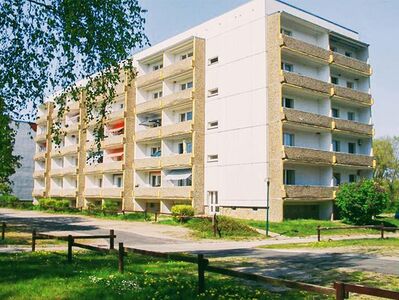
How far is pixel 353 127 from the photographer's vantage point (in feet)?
127

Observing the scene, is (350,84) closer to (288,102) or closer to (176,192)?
(288,102)

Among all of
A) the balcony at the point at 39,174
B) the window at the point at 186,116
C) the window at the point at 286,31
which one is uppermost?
the window at the point at 286,31

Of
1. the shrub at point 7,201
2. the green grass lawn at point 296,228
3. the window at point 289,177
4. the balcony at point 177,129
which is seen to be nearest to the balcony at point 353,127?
the window at point 289,177

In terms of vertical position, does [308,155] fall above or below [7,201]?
above

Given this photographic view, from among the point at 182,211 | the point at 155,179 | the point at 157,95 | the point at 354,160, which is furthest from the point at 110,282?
the point at 157,95

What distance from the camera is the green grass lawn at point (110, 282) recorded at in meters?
8.85

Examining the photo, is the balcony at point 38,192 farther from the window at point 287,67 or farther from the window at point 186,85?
the window at point 287,67

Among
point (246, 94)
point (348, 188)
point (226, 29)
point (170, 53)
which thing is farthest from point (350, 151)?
point (170, 53)

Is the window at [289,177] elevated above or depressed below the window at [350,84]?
below

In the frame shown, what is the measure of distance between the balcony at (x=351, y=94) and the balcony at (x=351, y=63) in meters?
2.11

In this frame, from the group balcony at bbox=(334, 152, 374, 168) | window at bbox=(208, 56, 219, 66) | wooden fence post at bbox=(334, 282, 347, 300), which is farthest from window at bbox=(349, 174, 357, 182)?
wooden fence post at bbox=(334, 282, 347, 300)

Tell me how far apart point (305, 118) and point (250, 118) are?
435 cm

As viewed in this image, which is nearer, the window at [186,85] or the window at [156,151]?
the window at [186,85]

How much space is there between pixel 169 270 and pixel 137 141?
3288cm
